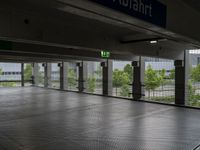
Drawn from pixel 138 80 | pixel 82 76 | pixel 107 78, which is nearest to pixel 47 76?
pixel 82 76

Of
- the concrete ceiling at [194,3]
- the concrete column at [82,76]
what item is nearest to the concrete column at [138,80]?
the concrete column at [82,76]

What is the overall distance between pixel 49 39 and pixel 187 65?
9029 mm

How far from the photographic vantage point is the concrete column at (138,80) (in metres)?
14.8

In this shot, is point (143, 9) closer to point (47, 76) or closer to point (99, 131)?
point (99, 131)

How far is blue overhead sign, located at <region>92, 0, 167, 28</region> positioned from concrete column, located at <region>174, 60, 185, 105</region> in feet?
31.3

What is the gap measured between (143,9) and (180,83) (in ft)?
34.6

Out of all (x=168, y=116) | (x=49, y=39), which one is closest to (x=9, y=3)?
(x=49, y=39)

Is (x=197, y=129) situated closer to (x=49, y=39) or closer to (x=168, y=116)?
(x=168, y=116)

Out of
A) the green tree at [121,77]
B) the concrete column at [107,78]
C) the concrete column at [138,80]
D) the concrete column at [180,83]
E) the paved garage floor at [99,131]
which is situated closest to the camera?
the paved garage floor at [99,131]

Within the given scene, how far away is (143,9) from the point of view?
3338mm

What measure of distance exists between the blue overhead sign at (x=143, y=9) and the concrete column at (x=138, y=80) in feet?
36.3

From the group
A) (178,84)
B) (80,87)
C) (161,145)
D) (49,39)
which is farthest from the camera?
(80,87)

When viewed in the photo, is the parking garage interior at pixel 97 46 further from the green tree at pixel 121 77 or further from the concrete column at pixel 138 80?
the green tree at pixel 121 77

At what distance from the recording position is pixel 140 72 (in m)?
15.1
